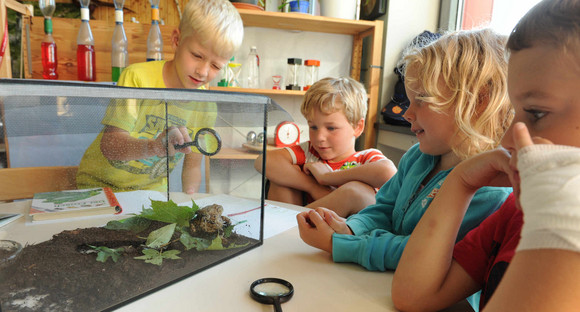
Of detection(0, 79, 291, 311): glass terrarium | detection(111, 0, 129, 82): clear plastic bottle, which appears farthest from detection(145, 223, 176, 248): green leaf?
detection(111, 0, 129, 82): clear plastic bottle

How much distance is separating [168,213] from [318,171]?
0.86m

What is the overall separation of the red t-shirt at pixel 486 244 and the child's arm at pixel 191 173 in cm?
46

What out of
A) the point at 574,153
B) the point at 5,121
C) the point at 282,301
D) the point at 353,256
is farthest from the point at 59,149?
the point at 574,153

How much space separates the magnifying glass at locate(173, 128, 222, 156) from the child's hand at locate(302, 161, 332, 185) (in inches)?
29.8

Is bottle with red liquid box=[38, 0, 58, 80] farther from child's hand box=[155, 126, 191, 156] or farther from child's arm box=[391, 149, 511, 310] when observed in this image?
child's arm box=[391, 149, 511, 310]

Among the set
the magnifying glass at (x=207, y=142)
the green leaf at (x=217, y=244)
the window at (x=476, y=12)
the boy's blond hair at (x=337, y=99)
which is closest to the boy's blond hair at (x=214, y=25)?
the boy's blond hair at (x=337, y=99)

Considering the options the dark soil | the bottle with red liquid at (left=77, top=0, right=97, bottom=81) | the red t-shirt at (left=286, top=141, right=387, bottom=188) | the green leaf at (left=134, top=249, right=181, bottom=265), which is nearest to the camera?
the dark soil

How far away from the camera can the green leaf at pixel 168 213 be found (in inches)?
24.2

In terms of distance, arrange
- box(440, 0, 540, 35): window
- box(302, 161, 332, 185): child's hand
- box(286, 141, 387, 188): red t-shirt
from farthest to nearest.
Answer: box(440, 0, 540, 35): window < box(286, 141, 387, 188): red t-shirt < box(302, 161, 332, 185): child's hand

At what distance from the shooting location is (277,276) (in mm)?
617

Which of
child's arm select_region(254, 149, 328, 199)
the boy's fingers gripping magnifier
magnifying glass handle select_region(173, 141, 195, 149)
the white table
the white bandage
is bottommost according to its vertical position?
child's arm select_region(254, 149, 328, 199)

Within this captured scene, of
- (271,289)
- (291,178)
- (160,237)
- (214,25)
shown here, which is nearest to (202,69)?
(214,25)

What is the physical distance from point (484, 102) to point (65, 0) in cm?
325

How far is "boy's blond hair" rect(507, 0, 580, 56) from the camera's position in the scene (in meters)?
0.36
